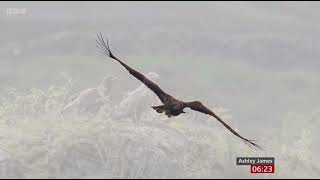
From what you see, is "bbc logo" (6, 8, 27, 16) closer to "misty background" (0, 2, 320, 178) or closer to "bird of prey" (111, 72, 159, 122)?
"misty background" (0, 2, 320, 178)

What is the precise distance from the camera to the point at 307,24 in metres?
63.9

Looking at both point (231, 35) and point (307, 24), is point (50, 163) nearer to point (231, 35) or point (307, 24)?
point (231, 35)

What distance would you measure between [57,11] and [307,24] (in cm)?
2582

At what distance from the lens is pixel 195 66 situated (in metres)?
52.8

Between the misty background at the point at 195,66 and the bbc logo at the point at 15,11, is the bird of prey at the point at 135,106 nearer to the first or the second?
the misty background at the point at 195,66

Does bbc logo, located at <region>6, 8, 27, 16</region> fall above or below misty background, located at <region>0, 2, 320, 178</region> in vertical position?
above

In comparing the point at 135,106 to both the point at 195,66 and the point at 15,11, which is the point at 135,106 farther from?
the point at 15,11

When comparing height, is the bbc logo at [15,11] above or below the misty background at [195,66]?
above

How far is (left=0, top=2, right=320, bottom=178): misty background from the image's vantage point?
115 feet

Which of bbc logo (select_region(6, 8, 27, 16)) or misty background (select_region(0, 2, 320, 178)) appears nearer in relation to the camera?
misty background (select_region(0, 2, 320, 178))

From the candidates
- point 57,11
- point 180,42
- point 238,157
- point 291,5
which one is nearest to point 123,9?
point 57,11

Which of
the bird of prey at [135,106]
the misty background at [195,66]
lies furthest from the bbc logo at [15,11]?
the bird of prey at [135,106]

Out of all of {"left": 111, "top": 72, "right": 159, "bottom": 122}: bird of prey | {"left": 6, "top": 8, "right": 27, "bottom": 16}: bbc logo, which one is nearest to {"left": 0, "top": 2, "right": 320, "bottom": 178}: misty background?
{"left": 6, "top": 8, "right": 27, "bottom": 16}: bbc logo

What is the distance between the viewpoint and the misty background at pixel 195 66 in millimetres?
35125
